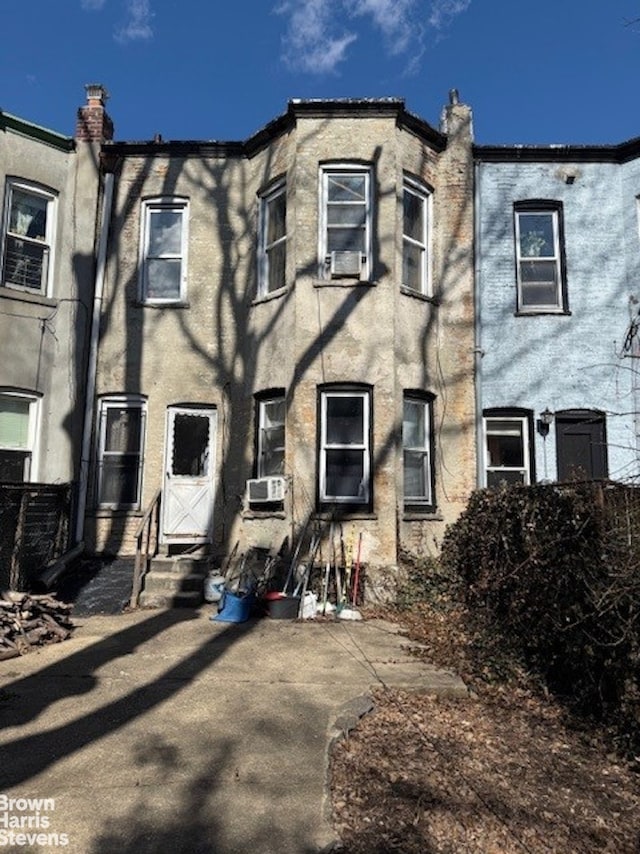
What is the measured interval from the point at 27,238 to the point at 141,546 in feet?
19.8

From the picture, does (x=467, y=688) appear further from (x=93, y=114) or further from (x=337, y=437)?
(x=93, y=114)

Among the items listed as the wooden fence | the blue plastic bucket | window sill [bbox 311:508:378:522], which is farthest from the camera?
window sill [bbox 311:508:378:522]

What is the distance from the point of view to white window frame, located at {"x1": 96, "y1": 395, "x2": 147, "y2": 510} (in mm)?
11016

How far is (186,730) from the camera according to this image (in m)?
4.62

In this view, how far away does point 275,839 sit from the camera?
10.7ft

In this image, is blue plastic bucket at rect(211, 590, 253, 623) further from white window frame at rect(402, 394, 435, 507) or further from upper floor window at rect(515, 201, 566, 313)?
upper floor window at rect(515, 201, 566, 313)

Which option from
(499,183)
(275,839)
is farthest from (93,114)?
(275,839)

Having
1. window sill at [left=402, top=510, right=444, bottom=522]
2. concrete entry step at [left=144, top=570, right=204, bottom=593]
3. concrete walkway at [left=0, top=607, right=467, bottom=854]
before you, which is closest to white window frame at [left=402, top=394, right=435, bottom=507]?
window sill at [left=402, top=510, right=444, bottom=522]

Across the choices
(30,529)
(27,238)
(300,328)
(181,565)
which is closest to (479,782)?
(181,565)

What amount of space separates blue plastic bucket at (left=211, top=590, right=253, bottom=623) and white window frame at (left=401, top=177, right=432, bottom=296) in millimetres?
6024

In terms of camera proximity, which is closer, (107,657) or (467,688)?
(467,688)

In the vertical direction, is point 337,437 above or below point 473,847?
above

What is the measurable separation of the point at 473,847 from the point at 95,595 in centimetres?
731

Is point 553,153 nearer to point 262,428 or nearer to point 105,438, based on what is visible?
point 262,428
